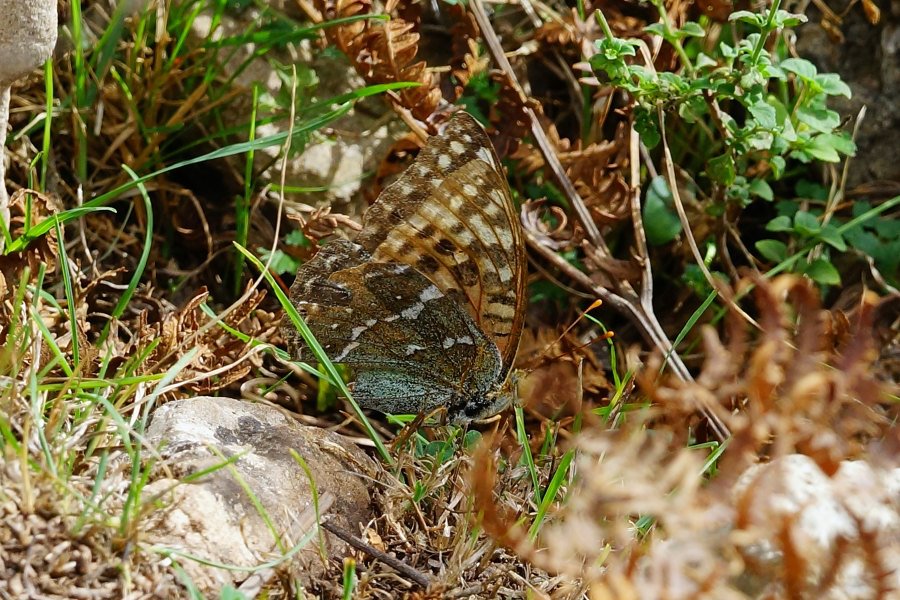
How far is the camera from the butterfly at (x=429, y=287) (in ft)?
9.98

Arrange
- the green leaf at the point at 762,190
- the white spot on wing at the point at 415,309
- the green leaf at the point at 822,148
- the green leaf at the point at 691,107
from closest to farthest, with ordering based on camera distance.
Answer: the white spot on wing at the point at 415,309 < the green leaf at the point at 691,107 < the green leaf at the point at 822,148 < the green leaf at the point at 762,190

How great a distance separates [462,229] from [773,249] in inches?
54.6

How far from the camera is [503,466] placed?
2.81 meters

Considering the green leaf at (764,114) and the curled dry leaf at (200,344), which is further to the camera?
the green leaf at (764,114)

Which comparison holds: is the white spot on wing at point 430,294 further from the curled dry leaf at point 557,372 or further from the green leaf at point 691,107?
the green leaf at point 691,107

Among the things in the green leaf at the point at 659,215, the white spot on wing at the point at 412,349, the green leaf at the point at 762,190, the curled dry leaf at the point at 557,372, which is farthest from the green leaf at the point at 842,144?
the white spot on wing at the point at 412,349

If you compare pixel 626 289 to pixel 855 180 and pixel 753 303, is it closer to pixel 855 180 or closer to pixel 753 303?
pixel 753 303

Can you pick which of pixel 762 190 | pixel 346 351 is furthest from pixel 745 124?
pixel 346 351

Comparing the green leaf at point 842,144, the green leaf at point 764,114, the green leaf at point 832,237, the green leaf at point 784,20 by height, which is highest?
the green leaf at point 784,20

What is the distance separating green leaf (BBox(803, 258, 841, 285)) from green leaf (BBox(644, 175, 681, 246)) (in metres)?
0.53

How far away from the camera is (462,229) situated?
10.2 feet

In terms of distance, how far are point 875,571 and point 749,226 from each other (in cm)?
279

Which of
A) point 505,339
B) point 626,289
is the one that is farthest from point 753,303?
point 505,339

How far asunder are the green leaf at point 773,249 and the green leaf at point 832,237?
15cm
